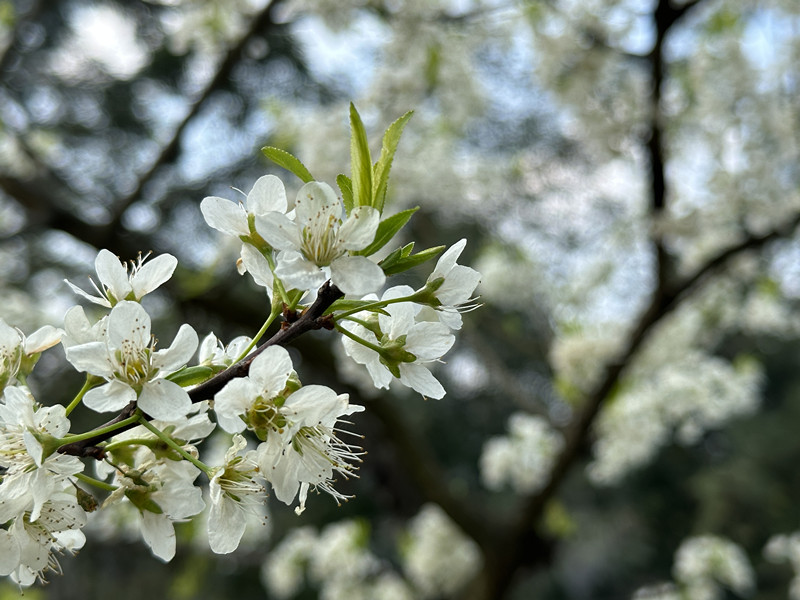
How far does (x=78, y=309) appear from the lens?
52 cm

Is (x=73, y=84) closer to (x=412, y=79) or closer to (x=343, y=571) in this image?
(x=412, y=79)

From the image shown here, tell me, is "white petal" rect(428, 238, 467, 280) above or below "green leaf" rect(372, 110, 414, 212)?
below

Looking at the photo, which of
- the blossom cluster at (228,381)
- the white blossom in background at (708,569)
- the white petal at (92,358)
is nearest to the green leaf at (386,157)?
the blossom cluster at (228,381)

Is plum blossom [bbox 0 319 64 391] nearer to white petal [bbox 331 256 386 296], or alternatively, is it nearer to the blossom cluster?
the blossom cluster

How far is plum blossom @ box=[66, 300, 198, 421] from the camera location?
18.8 inches

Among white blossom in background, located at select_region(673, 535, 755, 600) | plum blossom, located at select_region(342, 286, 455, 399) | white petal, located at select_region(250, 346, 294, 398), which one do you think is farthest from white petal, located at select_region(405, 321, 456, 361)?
white blossom in background, located at select_region(673, 535, 755, 600)

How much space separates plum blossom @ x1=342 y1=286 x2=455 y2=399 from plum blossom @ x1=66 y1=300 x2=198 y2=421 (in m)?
0.14

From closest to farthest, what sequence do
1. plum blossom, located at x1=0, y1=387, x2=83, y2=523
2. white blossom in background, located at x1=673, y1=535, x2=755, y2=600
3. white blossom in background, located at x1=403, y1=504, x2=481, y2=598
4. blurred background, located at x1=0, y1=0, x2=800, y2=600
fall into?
1. plum blossom, located at x1=0, y1=387, x2=83, y2=523
2. blurred background, located at x1=0, y1=0, x2=800, y2=600
3. white blossom in background, located at x1=673, y1=535, x2=755, y2=600
4. white blossom in background, located at x1=403, y1=504, x2=481, y2=598

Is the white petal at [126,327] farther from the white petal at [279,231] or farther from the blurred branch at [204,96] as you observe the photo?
the blurred branch at [204,96]

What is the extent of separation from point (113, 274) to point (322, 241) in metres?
0.19

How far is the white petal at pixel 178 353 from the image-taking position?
0.50 metres

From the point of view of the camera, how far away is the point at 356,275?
484mm

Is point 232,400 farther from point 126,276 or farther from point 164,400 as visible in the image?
point 126,276

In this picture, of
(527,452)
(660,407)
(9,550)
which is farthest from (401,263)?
(527,452)
